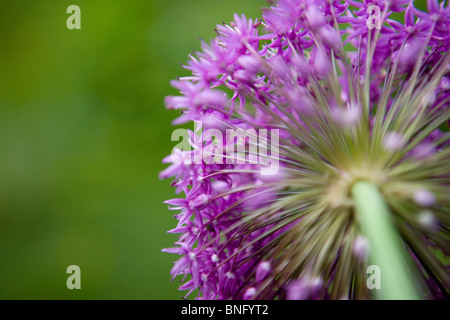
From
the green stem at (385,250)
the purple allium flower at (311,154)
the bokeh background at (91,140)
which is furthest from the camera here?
the bokeh background at (91,140)

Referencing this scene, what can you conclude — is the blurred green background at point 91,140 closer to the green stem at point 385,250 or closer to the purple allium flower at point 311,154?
the purple allium flower at point 311,154

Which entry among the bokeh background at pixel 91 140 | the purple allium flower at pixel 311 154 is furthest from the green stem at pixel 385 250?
the bokeh background at pixel 91 140

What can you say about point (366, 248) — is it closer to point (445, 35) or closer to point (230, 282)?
point (230, 282)

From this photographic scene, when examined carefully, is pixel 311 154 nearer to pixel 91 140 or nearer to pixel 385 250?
pixel 385 250

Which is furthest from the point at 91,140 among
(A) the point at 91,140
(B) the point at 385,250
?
(B) the point at 385,250

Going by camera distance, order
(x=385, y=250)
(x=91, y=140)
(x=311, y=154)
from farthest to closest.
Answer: (x=91, y=140)
(x=311, y=154)
(x=385, y=250)
